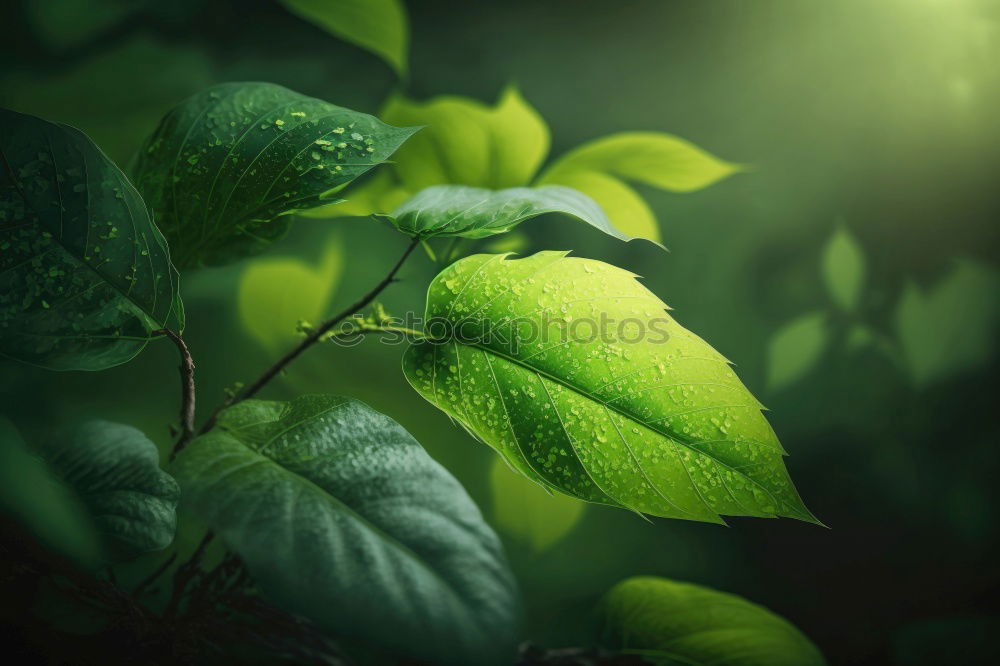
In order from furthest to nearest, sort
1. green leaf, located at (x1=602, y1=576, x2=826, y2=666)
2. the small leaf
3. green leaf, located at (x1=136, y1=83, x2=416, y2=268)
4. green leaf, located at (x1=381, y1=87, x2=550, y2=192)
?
the small leaf → green leaf, located at (x1=381, y1=87, x2=550, y2=192) → green leaf, located at (x1=602, y1=576, x2=826, y2=666) → green leaf, located at (x1=136, y1=83, x2=416, y2=268)

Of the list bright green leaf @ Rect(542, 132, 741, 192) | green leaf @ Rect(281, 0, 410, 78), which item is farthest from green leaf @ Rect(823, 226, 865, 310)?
green leaf @ Rect(281, 0, 410, 78)

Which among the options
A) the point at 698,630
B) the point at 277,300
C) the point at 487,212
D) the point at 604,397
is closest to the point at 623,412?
the point at 604,397

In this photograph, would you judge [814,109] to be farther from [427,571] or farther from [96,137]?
[96,137]

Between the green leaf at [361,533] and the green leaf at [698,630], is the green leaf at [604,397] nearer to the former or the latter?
the green leaf at [361,533]

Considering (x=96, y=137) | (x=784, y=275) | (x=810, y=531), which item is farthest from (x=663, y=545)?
(x=96, y=137)

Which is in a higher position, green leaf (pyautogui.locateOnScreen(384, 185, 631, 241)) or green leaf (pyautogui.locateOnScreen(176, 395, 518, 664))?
green leaf (pyautogui.locateOnScreen(384, 185, 631, 241))

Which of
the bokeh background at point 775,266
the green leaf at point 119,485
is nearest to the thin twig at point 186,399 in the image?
the green leaf at point 119,485

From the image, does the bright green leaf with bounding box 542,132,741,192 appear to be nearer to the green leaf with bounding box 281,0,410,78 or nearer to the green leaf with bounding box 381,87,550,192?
the green leaf with bounding box 381,87,550,192
